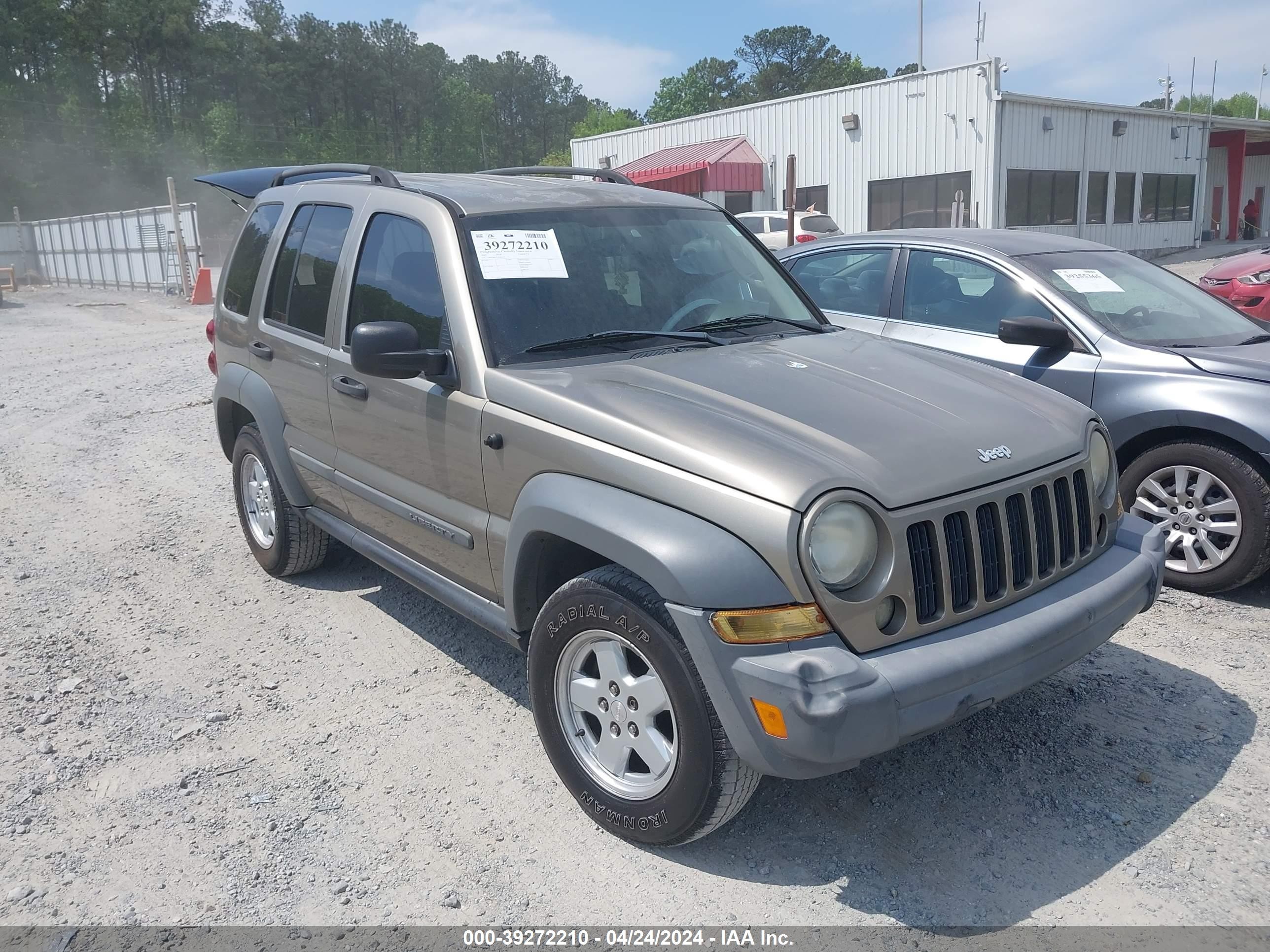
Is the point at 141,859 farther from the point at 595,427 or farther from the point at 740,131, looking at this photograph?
the point at 740,131

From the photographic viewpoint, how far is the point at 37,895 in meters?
2.88

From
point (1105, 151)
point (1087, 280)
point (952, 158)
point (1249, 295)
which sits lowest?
point (1249, 295)

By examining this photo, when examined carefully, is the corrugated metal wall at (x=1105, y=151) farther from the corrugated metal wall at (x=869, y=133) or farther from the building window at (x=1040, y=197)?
the corrugated metal wall at (x=869, y=133)

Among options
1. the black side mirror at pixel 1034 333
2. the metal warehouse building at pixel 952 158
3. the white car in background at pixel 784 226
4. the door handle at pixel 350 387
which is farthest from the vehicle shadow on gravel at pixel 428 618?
the metal warehouse building at pixel 952 158

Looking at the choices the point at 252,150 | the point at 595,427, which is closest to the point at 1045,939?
the point at 595,427

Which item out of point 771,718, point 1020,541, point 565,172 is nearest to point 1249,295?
point 565,172

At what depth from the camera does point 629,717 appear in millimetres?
2928

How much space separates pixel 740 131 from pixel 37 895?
30.8m

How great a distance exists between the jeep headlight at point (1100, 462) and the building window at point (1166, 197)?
32101 mm

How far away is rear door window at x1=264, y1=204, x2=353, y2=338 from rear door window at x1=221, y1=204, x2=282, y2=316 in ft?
0.85

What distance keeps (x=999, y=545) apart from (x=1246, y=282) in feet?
34.1

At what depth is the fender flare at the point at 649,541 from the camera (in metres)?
2.54

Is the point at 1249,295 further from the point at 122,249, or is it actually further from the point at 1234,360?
the point at 122,249

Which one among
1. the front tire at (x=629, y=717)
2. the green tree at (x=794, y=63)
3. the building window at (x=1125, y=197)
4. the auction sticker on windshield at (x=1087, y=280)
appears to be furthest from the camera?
the green tree at (x=794, y=63)
